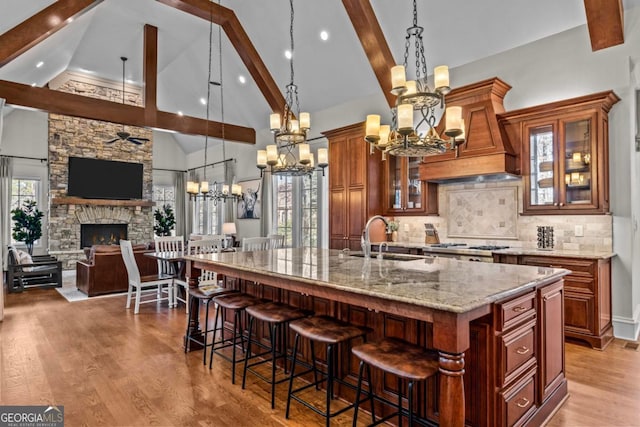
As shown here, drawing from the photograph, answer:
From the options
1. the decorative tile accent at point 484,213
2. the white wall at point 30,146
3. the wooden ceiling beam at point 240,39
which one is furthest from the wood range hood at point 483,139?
the white wall at point 30,146

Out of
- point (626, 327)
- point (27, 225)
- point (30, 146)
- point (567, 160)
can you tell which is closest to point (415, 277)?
point (567, 160)

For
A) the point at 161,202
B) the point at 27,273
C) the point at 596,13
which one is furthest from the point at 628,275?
the point at 161,202

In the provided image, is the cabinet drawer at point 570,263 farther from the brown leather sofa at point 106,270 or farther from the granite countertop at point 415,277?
the brown leather sofa at point 106,270

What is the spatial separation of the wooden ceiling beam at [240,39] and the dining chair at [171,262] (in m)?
3.39

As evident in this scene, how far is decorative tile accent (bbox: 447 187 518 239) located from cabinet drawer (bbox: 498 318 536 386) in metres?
2.78

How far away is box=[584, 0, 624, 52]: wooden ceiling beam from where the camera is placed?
12.3 ft

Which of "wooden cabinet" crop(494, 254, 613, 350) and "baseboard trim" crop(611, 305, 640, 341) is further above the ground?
"wooden cabinet" crop(494, 254, 613, 350)

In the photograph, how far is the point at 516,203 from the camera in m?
4.70

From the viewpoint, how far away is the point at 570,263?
3.79m

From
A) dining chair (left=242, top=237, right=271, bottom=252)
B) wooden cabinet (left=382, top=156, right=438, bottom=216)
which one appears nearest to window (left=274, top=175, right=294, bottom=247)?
dining chair (left=242, top=237, right=271, bottom=252)

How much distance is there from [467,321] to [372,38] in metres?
4.68

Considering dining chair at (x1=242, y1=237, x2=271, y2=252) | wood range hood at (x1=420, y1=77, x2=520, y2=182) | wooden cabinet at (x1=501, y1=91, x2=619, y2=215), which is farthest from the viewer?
dining chair at (x1=242, y1=237, x2=271, y2=252)

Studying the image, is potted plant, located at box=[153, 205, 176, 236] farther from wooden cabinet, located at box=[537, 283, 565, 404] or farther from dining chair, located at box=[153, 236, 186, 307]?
wooden cabinet, located at box=[537, 283, 565, 404]

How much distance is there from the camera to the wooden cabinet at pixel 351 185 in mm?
5871
